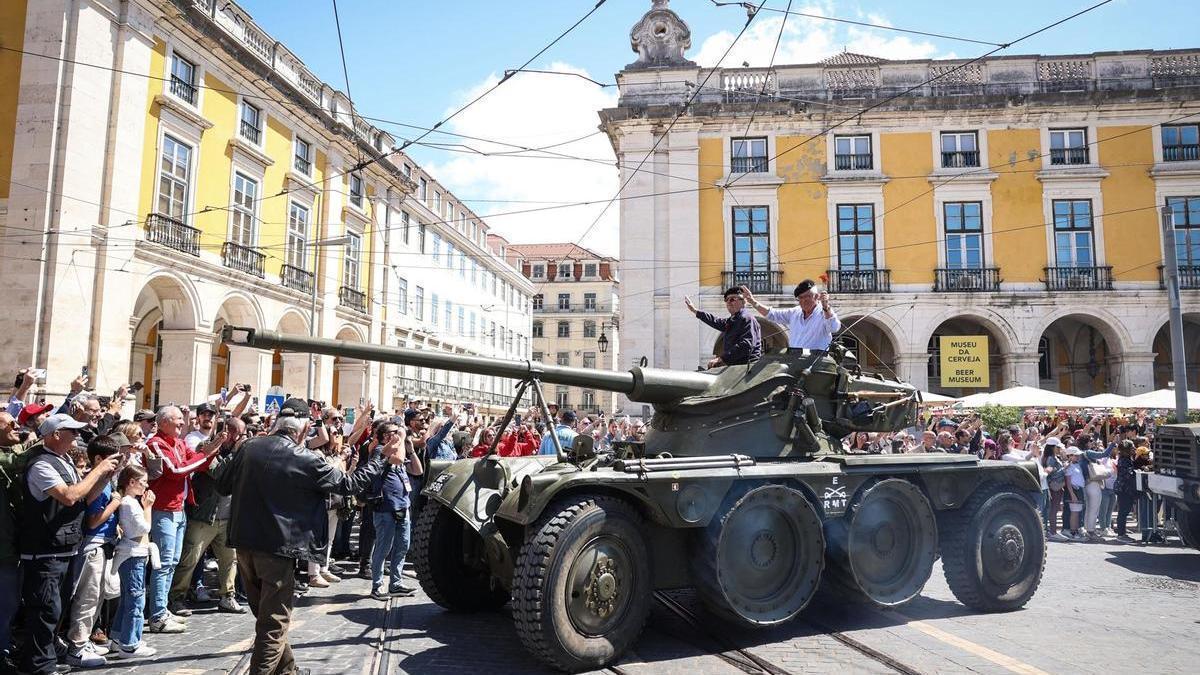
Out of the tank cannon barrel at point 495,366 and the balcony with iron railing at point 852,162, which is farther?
the balcony with iron railing at point 852,162

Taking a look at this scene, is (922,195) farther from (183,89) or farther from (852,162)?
(183,89)

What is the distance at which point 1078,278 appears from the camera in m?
26.9

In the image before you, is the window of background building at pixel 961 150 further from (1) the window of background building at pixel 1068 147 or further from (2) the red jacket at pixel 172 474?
(2) the red jacket at pixel 172 474

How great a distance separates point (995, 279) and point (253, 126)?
24.9m

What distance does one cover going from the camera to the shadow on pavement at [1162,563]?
10.0 metres

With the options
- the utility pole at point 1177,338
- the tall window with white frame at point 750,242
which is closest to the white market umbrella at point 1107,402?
the utility pole at point 1177,338

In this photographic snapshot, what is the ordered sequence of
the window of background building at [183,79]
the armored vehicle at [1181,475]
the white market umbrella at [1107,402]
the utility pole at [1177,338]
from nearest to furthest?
the armored vehicle at [1181,475] → the utility pole at [1177,338] → the white market umbrella at [1107,402] → the window of background building at [183,79]

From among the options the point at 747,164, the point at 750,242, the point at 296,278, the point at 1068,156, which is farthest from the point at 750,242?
the point at 296,278

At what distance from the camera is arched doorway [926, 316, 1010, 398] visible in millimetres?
28031

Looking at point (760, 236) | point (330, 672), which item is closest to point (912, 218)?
point (760, 236)

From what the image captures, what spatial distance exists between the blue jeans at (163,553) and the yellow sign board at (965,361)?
23.7 meters

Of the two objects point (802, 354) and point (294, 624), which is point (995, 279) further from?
point (294, 624)

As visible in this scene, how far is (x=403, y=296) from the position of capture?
3634 cm

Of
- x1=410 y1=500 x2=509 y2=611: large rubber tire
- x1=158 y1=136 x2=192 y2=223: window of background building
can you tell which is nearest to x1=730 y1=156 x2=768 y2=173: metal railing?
x1=158 y1=136 x2=192 y2=223: window of background building
